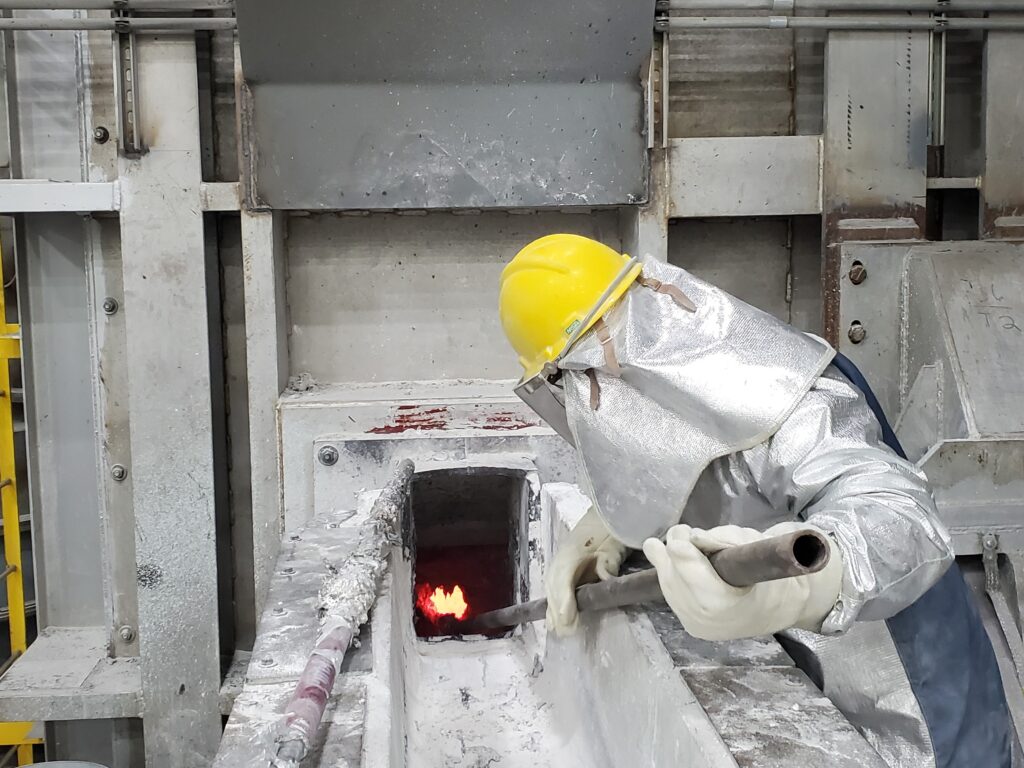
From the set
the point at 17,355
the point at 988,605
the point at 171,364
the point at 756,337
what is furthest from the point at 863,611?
the point at 17,355

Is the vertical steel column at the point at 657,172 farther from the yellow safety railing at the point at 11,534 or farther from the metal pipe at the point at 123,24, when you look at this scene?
the yellow safety railing at the point at 11,534

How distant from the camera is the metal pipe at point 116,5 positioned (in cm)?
269

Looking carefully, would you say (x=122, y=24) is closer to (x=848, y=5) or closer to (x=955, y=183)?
(x=848, y=5)

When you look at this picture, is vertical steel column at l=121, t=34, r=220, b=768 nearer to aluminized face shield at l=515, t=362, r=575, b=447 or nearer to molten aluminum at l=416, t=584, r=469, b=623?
molten aluminum at l=416, t=584, r=469, b=623

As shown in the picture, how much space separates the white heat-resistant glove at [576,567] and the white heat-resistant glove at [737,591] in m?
0.50

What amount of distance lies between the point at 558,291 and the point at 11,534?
2693 mm

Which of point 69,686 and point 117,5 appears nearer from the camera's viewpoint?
point 117,5

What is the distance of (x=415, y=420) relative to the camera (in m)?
2.85

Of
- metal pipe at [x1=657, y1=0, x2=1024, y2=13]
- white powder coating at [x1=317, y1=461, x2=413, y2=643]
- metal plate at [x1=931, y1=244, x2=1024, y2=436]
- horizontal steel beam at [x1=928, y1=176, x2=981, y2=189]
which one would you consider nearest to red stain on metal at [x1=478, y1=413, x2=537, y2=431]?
white powder coating at [x1=317, y1=461, x2=413, y2=643]

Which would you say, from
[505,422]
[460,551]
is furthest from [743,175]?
[460,551]

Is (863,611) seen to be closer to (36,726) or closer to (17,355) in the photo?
(17,355)

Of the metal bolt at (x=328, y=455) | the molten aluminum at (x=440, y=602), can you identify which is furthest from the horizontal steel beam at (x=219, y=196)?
the molten aluminum at (x=440, y=602)

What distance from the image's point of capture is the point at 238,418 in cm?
332

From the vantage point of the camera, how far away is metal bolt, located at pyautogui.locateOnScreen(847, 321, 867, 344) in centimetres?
296
